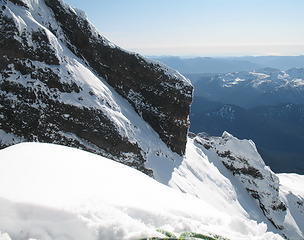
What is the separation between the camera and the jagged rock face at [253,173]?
66.2 meters

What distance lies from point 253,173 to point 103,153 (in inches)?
1480

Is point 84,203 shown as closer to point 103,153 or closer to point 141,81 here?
point 103,153

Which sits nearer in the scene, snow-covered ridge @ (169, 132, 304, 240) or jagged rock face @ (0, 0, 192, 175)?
jagged rock face @ (0, 0, 192, 175)

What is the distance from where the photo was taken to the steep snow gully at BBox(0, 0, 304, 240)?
6957mm

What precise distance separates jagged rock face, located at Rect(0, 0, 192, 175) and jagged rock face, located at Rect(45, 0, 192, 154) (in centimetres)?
14

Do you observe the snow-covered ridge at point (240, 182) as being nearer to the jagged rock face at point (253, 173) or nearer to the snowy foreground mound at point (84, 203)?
the jagged rock face at point (253, 173)

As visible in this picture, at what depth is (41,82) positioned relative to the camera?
40875 mm

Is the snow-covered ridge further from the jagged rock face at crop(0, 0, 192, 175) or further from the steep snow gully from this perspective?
the jagged rock face at crop(0, 0, 192, 175)

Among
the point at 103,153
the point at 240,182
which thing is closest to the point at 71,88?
the point at 103,153

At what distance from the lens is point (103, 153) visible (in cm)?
4103

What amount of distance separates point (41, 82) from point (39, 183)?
34.9m

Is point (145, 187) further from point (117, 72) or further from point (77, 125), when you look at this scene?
point (117, 72)

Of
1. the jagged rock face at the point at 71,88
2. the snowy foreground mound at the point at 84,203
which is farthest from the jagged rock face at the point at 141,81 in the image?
the snowy foreground mound at the point at 84,203

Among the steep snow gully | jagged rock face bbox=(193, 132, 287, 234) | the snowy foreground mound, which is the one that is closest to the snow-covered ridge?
jagged rock face bbox=(193, 132, 287, 234)
